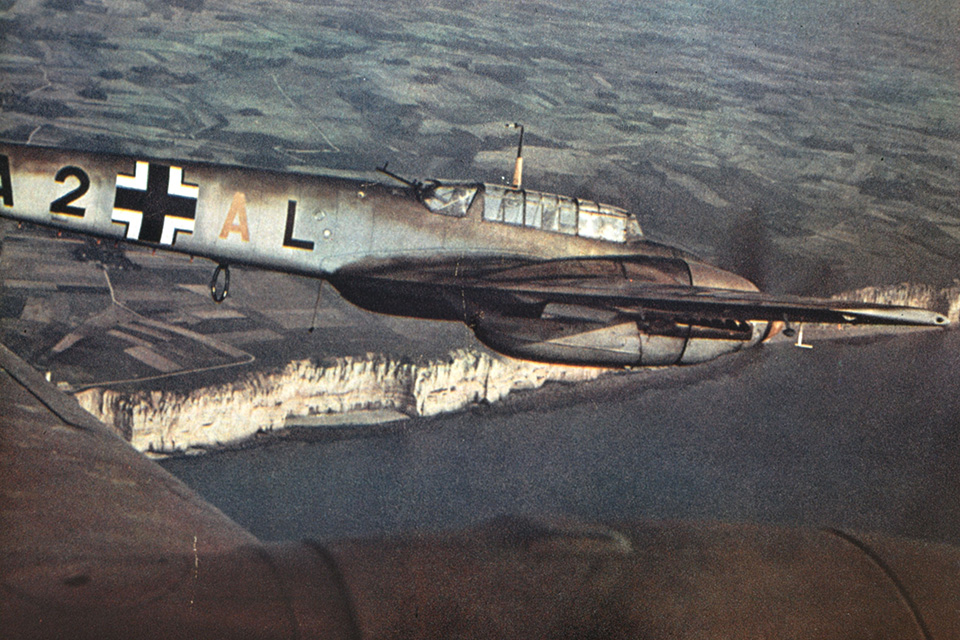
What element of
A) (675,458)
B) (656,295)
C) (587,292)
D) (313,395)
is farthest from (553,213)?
(313,395)

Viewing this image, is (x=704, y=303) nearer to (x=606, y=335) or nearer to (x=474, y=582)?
(x=606, y=335)

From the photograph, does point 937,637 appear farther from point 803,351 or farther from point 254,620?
point 803,351

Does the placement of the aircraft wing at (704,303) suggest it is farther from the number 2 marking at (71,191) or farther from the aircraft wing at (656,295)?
the number 2 marking at (71,191)

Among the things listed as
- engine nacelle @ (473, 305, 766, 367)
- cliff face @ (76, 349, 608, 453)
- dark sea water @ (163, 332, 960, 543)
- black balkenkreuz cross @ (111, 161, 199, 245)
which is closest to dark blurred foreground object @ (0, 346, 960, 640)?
dark sea water @ (163, 332, 960, 543)

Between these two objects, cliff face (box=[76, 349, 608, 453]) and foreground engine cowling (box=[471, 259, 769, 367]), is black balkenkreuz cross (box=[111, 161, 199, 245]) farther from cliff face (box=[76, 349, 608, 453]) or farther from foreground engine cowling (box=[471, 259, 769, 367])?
foreground engine cowling (box=[471, 259, 769, 367])

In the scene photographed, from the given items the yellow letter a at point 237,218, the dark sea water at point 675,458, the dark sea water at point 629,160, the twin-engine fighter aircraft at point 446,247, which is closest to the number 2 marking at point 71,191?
the twin-engine fighter aircraft at point 446,247

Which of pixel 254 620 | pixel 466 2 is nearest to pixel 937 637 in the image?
pixel 254 620

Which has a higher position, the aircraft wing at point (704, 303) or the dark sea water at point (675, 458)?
the aircraft wing at point (704, 303)
